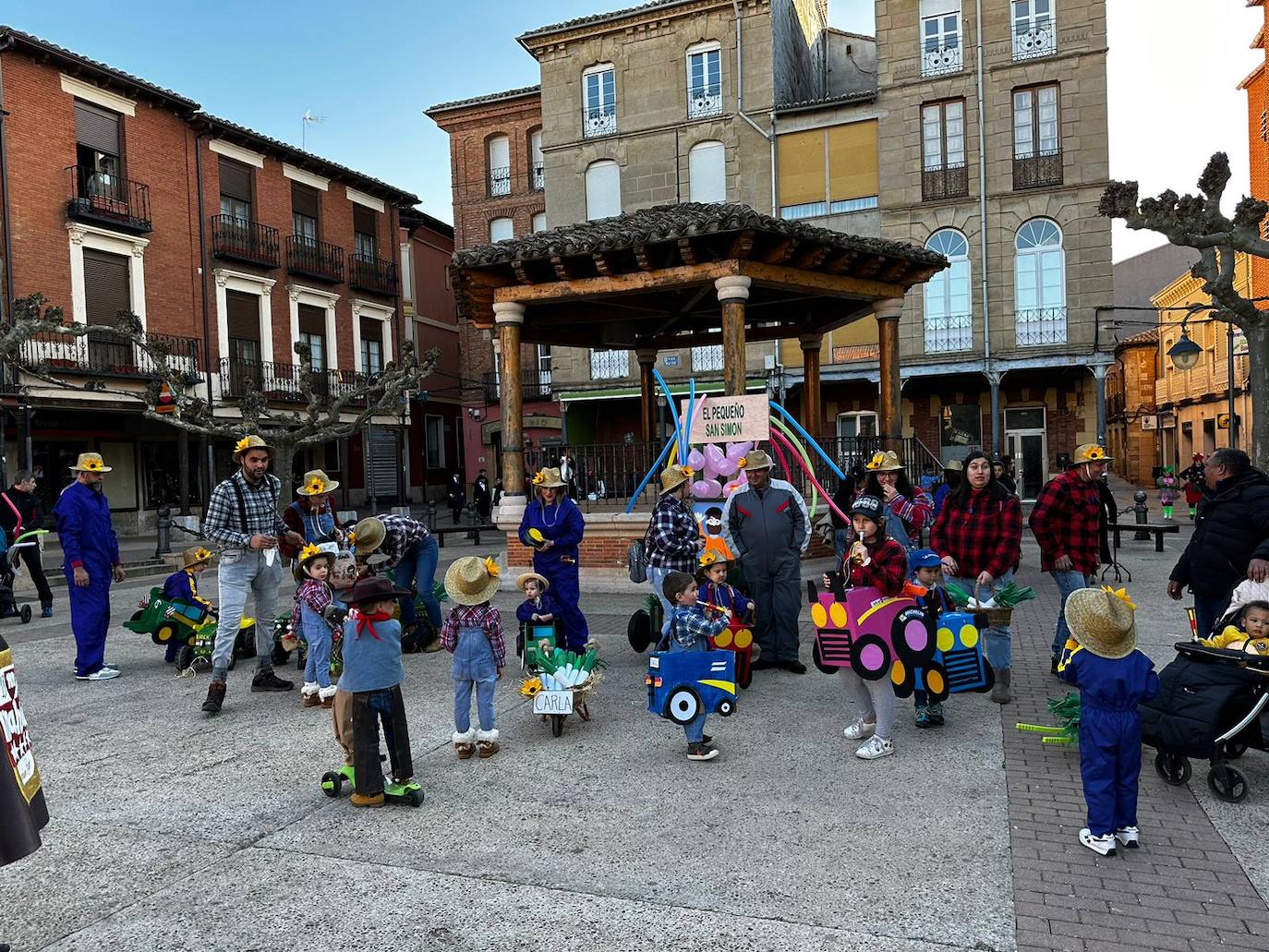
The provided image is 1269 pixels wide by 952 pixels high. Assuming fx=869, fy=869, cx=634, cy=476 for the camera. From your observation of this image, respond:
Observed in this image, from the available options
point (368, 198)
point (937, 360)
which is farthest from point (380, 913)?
point (368, 198)

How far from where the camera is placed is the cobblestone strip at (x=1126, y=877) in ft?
9.52

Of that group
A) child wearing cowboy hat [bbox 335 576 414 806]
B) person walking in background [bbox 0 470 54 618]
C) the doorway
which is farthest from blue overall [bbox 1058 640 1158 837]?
the doorway

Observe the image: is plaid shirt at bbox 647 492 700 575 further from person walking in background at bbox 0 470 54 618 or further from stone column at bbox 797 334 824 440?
person walking in background at bbox 0 470 54 618

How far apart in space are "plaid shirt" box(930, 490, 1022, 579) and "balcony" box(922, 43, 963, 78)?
786 inches

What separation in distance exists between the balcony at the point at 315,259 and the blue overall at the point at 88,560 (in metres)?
21.1

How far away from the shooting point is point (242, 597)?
6340 millimetres

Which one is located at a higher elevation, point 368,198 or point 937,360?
point 368,198

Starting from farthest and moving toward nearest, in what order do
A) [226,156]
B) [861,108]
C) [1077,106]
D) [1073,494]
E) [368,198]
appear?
1. [368,198]
2. [226,156]
3. [861,108]
4. [1077,106]
5. [1073,494]

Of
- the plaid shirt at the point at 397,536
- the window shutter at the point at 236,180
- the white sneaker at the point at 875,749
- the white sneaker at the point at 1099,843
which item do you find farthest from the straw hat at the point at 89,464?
the window shutter at the point at 236,180

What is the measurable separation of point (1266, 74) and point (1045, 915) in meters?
29.0

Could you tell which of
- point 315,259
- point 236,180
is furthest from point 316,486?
point 315,259

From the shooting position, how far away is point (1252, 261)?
85.8 ft

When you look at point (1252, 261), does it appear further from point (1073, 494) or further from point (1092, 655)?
point (1092, 655)

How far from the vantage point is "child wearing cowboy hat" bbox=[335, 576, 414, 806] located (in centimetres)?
420
